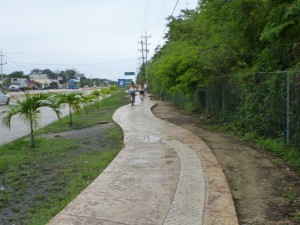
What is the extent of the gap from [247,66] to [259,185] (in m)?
7.29

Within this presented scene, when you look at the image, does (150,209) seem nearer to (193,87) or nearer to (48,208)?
(48,208)

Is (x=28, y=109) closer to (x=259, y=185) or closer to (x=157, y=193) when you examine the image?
(x=157, y=193)

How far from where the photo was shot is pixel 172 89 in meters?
17.0

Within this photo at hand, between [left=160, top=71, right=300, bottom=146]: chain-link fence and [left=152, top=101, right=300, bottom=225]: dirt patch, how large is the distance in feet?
2.70

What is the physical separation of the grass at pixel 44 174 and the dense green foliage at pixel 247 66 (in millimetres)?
3821

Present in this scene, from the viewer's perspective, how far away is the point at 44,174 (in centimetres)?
736

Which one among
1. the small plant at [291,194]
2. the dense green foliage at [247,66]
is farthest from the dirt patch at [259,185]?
the dense green foliage at [247,66]

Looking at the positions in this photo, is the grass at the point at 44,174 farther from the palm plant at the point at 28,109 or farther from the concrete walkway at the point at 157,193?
the palm plant at the point at 28,109

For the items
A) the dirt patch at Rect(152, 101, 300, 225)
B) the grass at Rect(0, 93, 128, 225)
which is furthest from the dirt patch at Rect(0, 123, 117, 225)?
the dirt patch at Rect(152, 101, 300, 225)

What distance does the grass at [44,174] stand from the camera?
5.32 m

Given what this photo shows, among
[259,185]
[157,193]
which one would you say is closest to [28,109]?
[157,193]

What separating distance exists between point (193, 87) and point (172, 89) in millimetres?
1006

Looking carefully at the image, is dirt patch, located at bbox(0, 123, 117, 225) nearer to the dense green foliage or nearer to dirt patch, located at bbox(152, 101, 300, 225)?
dirt patch, located at bbox(152, 101, 300, 225)

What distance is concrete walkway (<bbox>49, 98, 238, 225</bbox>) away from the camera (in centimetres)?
465
